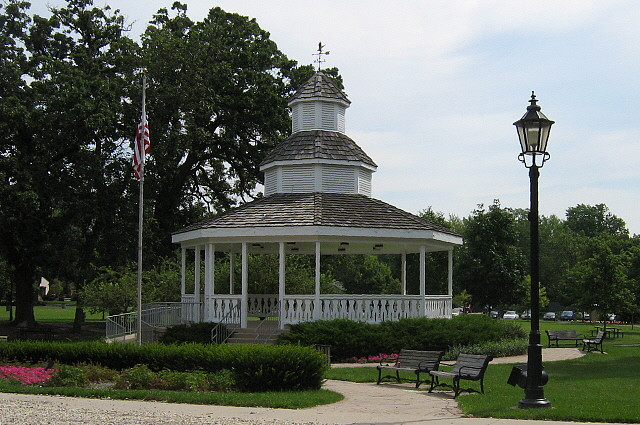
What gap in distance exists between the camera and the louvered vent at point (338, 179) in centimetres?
2911

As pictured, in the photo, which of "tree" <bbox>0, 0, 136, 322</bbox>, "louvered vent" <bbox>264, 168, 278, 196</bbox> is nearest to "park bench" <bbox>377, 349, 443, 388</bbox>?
"louvered vent" <bbox>264, 168, 278, 196</bbox>

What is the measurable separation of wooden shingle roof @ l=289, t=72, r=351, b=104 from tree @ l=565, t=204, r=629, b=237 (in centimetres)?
10822

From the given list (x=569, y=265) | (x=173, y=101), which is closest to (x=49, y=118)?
(x=173, y=101)

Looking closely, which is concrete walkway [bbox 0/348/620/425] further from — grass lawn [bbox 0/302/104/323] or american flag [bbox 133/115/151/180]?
grass lawn [bbox 0/302/104/323]

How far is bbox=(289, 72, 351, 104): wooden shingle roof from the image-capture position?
31.1m

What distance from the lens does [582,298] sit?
44000mm

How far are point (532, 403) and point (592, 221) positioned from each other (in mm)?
128397

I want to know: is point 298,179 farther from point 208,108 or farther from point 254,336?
point 208,108

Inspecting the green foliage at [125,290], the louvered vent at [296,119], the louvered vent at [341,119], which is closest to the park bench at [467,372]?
the louvered vent at [341,119]

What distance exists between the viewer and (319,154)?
29.1 m

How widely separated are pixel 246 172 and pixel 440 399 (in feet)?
98.1

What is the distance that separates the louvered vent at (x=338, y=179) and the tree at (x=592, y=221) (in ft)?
360

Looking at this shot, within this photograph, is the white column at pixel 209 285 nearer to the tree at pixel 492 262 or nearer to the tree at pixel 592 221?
the tree at pixel 492 262

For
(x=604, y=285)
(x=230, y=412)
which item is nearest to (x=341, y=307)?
(x=230, y=412)
